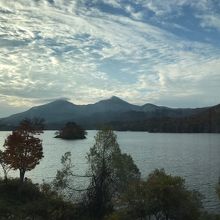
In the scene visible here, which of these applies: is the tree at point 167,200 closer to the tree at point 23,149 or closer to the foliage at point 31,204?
the foliage at point 31,204

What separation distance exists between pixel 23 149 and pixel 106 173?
23.3 m

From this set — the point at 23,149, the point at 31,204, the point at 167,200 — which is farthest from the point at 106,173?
the point at 23,149

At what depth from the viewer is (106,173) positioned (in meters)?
53.2

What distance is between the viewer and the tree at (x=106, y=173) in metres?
52.6

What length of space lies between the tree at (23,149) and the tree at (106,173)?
2011cm

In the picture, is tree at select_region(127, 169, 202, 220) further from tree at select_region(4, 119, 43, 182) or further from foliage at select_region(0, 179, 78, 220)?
tree at select_region(4, 119, 43, 182)

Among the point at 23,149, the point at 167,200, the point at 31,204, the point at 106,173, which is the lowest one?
the point at 31,204

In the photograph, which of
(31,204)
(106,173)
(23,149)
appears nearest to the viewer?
Answer: (106,173)

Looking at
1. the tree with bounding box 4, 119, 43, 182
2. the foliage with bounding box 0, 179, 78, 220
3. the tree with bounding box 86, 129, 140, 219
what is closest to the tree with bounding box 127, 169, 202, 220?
the tree with bounding box 86, 129, 140, 219

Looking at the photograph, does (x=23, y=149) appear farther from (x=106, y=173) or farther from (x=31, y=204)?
(x=106, y=173)

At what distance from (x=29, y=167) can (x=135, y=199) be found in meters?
33.9

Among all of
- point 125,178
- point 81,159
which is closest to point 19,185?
point 125,178

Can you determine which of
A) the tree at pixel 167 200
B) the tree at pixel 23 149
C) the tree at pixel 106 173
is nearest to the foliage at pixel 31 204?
the tree at pixel 23 149

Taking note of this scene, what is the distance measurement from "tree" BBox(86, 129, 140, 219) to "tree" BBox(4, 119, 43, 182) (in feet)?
66.0
